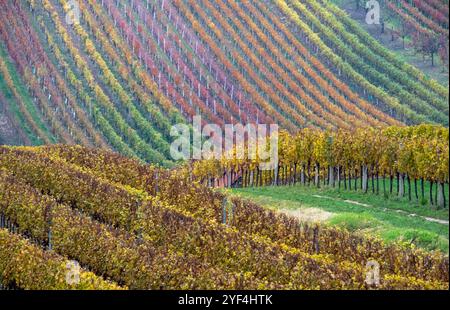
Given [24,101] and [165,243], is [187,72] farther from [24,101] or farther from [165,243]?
[165,243]

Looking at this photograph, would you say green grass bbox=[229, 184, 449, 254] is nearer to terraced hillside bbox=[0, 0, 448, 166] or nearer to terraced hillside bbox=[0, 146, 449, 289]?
terraced hillside bbox=[0, 146, 449, 289]

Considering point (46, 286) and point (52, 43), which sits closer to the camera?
point (46, 286)

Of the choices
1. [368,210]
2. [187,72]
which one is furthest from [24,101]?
[368,210]

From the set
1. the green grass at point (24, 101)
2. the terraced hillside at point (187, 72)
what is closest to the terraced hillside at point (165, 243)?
the terraced hillside at point (187, 72)

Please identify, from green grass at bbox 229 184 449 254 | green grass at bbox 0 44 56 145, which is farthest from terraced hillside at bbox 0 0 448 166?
green grass at bbox 229 184 449 254

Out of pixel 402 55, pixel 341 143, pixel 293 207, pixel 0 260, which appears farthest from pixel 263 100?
pixel 0 260

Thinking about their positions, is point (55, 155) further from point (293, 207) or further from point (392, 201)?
point (392, 201)
